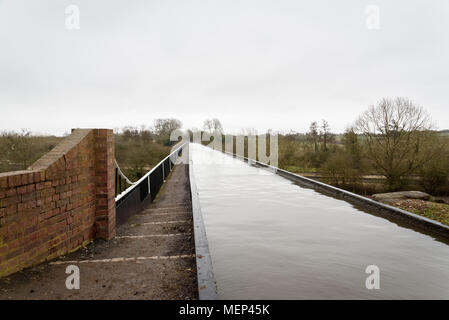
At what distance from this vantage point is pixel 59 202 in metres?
3.62

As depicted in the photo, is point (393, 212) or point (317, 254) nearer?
point (317, 254)

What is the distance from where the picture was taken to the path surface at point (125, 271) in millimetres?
2861

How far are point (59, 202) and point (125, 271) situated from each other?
1.22 m

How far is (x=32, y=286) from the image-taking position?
9.44 feet

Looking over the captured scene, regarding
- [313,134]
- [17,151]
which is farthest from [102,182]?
[313,134]

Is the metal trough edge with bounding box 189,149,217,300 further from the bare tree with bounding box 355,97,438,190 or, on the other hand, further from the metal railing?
the bare tree with bounding box 355,97,438,190

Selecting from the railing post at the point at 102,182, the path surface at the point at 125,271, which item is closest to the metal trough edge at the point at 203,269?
the path surface at the point at 125,271

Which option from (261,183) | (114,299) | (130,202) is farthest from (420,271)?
(261,183)

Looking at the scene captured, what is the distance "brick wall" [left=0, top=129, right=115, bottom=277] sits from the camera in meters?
2.91

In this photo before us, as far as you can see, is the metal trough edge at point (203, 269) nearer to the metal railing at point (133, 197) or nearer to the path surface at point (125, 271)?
the path surface at point (125, 271)

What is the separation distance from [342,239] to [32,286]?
4469 mm

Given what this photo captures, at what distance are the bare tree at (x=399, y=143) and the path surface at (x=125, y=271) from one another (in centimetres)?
2024

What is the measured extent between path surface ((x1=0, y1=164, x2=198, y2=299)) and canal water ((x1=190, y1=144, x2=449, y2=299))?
0.48m

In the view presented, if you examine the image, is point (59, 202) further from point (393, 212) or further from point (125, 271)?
point (393, 212)
